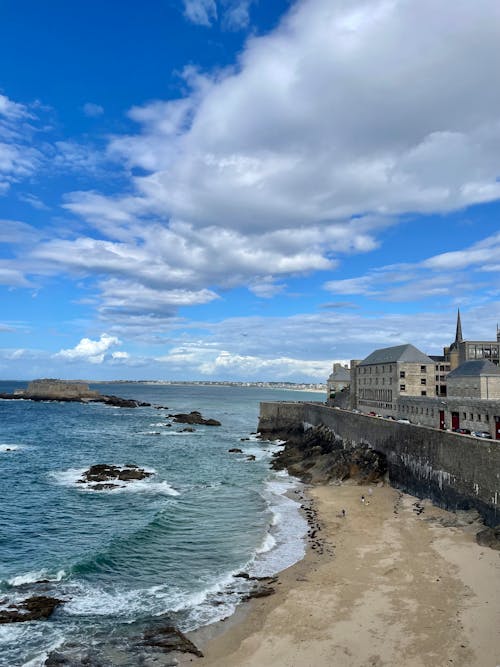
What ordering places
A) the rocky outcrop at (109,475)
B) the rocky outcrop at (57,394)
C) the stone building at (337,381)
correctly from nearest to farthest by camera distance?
the rocky outcrop at (109,475) < the stone building at (337,381) < the rocky outcrop at (57,394)

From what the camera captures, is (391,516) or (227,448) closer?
(391,516)

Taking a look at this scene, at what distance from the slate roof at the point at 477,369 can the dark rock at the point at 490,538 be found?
21214mm

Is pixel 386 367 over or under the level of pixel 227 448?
over

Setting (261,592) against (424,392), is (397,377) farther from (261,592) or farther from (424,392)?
(261,592)

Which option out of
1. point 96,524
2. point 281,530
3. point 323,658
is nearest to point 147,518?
point 96,524

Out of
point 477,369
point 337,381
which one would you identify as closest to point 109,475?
point 477,369

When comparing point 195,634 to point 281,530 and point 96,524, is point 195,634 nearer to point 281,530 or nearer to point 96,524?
point 281,530

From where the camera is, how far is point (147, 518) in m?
31.9

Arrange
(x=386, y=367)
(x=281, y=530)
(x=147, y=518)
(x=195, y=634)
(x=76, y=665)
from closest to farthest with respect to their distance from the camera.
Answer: (x=76, y=665), (x=195, y=634), (x=281, y=530), (x=147, y=518), (x=386, y=367)

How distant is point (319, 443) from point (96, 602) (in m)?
39.3

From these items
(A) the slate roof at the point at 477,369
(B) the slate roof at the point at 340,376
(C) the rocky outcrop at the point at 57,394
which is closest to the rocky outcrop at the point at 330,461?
(A) the slate roof at the point at 477,369

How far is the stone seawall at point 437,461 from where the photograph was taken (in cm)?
2758

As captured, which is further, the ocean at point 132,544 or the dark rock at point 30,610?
the dark rock at point 30,610

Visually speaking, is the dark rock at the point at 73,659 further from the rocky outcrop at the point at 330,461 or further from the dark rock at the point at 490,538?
the rocky outcrop at the point at 330,461
